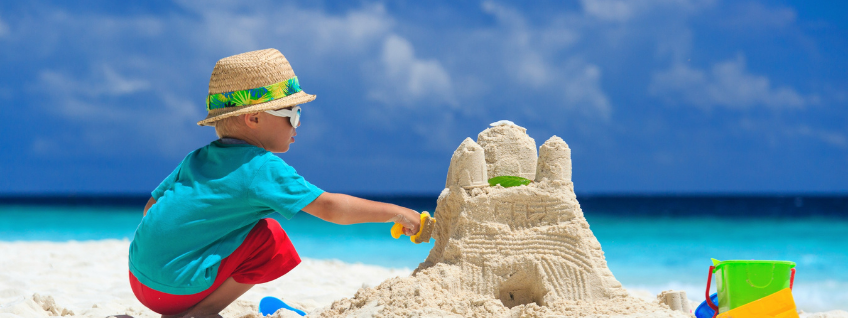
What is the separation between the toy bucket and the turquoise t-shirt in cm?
166

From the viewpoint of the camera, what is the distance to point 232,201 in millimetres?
2541

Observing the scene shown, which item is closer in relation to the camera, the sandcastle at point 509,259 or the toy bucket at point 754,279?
the toy bucket at point 754,279

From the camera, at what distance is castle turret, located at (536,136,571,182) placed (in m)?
2.84

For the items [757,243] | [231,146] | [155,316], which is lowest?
[155,316]

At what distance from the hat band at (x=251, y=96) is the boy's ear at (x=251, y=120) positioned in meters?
0.05

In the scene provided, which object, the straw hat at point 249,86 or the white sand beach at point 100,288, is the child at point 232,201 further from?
the white sand beach at point 100,288

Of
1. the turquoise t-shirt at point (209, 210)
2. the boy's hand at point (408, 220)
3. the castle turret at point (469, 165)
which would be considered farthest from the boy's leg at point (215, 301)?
the castle turret at point (469, 165)

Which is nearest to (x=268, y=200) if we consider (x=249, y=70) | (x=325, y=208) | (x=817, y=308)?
(x=325, y=208)

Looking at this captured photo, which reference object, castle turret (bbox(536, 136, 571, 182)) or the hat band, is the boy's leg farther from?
castle turret (bbox(536, 136, 571, 182))

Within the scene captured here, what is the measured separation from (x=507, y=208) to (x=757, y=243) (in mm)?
12838

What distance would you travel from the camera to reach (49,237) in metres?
14.4

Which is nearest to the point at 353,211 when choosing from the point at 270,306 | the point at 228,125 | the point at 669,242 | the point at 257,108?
the point at 257,108

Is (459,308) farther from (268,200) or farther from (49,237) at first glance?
(49,237)

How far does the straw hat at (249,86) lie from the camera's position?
263 cm
